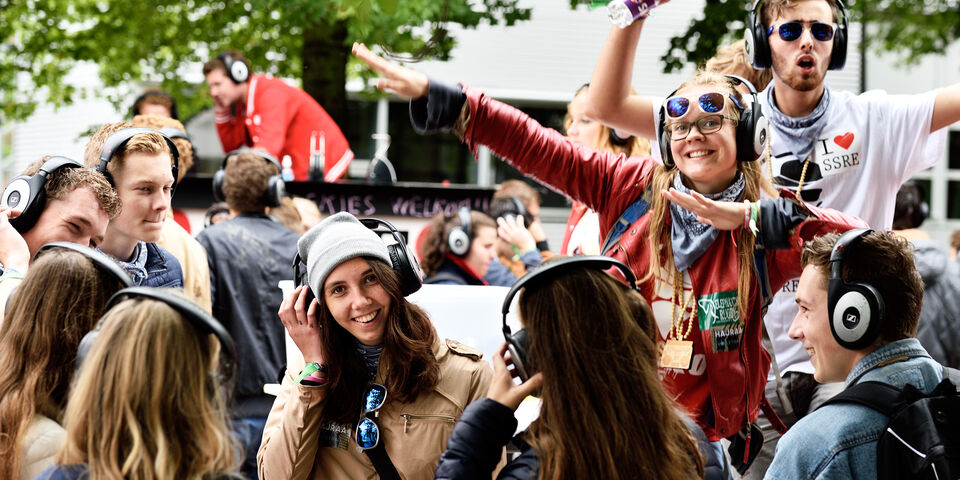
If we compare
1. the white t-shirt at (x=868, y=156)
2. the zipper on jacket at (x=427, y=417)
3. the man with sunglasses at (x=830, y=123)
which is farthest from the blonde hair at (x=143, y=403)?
the white t-shirt at (x=868, y=156)

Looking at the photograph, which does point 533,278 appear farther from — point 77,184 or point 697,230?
point 77,184

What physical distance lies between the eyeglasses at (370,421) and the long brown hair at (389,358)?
0.04 meters

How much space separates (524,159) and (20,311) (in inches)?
67.6

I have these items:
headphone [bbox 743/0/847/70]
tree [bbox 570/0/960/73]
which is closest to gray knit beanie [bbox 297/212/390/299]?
headphone [bbox 743/0/847/70]

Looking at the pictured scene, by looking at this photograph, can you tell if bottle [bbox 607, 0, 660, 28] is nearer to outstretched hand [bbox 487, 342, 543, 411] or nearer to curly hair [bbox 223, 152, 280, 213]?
outstretched hand [bbox 487, 342, 543, 411]

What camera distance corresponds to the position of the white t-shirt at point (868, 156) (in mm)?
4043

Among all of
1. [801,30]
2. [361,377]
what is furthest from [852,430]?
[801,30]

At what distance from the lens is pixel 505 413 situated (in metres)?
2.66

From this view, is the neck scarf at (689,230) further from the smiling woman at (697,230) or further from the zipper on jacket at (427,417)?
the zipper on jacket at (427,417)

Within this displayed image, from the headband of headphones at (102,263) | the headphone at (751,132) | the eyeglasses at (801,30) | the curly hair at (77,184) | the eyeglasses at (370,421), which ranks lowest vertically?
the eyeglasses at (370,421)

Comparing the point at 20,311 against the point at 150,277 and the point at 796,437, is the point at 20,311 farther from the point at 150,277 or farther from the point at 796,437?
the point at 796,437

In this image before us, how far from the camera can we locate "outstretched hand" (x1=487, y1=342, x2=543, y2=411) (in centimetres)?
263

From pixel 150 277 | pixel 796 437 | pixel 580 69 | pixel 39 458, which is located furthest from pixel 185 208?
pixel 580 69

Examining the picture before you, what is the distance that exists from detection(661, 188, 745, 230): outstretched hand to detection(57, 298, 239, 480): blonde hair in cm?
159
